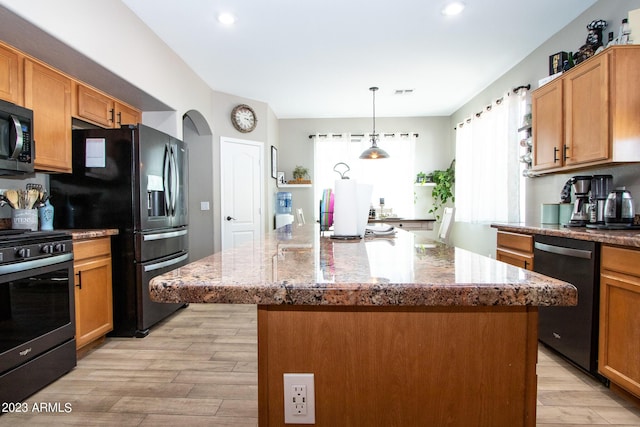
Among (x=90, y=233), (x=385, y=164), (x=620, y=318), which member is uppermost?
(x=385, y=164)

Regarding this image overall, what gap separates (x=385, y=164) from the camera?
6.14 meters

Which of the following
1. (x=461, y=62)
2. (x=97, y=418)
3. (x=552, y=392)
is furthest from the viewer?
(x=461, y=62)

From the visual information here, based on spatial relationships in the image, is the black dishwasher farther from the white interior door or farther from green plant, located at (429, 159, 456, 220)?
the white interior door

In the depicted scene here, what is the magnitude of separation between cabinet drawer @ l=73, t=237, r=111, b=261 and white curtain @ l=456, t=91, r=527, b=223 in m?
3.99

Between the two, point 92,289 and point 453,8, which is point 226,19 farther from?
point 92,289

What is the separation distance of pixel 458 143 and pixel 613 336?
4109 millimetres

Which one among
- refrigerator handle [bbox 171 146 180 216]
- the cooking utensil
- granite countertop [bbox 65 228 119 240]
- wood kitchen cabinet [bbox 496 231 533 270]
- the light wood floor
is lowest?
the light wood floor

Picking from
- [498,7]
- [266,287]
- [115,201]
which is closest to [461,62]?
Answer: [498,7]

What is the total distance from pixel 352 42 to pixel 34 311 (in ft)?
10.8

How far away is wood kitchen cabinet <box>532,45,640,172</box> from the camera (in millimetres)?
2154

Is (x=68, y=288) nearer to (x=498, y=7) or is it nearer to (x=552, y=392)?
(x=552, y=392)

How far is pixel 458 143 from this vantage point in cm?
550

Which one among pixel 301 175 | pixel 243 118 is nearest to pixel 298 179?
pixel 301 175

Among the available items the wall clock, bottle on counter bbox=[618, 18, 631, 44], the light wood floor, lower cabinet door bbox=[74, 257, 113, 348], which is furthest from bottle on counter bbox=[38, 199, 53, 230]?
bottle on counter bbox=[618, 18, 631, 44]
